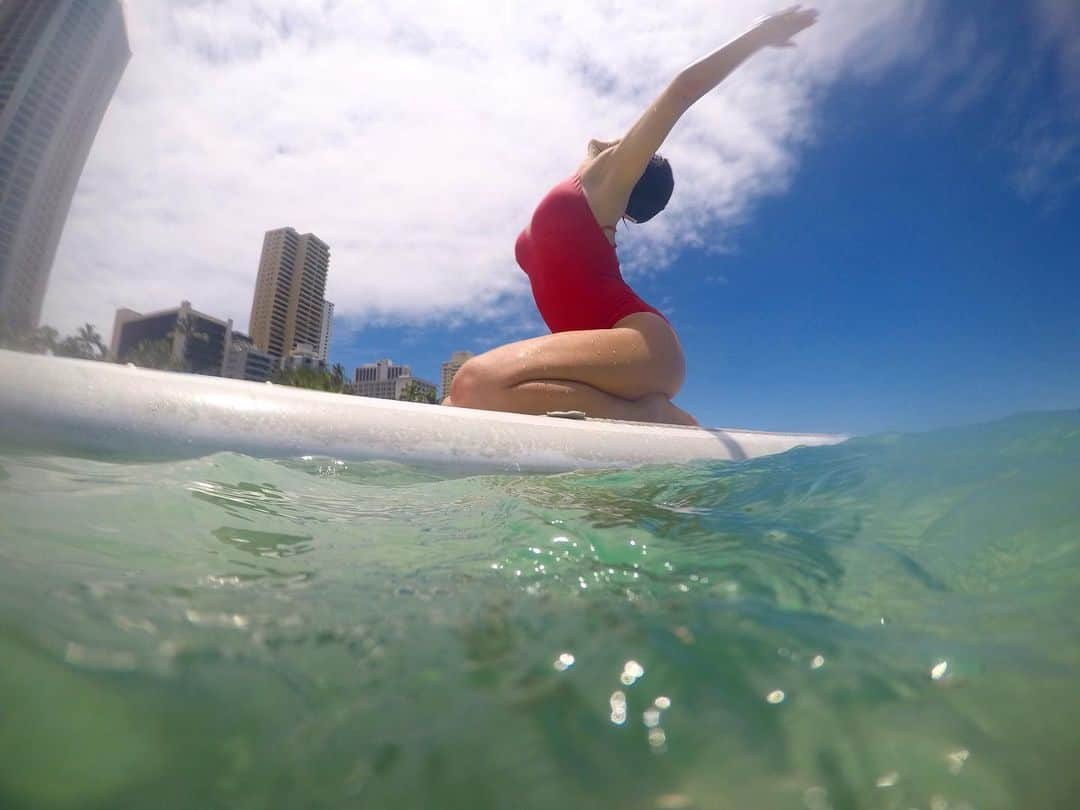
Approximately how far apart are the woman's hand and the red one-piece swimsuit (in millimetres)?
1213

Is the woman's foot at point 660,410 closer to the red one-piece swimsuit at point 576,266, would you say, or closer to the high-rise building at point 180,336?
the red one-piece swimsuit at point 576,266

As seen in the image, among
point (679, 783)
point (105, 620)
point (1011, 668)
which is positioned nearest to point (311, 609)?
point (105, 620)

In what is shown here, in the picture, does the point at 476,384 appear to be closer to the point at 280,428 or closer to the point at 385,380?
the point at 280,428

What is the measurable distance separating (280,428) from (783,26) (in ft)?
10.7

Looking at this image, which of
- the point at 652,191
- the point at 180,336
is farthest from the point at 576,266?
the point at 180,336

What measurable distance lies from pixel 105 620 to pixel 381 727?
312 mm

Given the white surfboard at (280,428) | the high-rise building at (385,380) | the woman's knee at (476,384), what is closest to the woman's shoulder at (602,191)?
the woman's knee at (476,384)

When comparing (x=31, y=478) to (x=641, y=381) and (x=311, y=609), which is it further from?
(x=641, y=381)

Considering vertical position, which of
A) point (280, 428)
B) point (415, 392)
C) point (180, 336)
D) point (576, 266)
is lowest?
point (280, 428)

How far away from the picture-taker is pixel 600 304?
2977 mm

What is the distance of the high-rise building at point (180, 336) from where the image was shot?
190 centimetres

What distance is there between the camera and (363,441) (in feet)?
6.46

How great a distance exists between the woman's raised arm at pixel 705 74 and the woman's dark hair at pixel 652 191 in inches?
12.6

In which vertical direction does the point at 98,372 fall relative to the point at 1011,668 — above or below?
above
